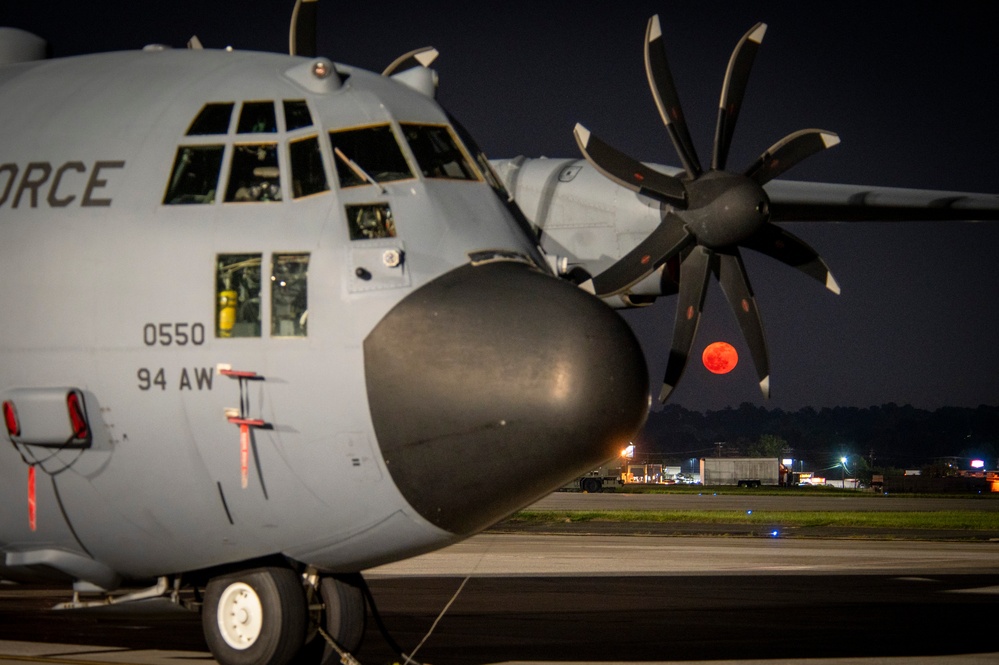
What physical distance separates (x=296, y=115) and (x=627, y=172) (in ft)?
34.0

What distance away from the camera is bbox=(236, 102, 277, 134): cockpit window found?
9.44m

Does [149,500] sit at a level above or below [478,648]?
above

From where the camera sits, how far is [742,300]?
2017 centimetres

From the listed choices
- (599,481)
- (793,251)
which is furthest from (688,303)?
(599,481)

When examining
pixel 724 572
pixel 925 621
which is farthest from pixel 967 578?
pixel 925 621

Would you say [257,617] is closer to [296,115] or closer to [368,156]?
[368,156]

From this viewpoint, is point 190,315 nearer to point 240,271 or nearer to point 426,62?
point 240,271

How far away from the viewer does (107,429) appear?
9.08 m

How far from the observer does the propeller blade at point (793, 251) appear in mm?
20109

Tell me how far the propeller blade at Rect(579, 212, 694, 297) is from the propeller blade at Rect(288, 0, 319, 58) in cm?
594

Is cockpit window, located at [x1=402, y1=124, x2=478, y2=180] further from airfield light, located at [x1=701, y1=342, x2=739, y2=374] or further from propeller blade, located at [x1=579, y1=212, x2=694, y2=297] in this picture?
airfield light, located at [x1=701, y1=342, x2=739, y2=374]

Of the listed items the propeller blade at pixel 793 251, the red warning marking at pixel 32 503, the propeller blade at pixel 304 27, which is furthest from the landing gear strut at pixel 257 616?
the propeller blade at pixel 793 251

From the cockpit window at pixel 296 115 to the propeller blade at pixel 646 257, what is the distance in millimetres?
9057

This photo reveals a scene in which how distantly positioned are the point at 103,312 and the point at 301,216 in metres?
1.51
